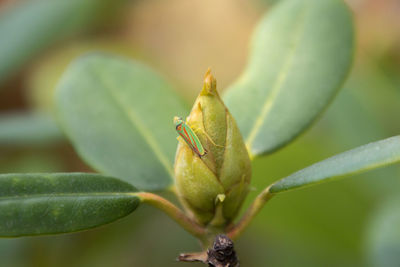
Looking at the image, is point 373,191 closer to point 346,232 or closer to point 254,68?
point 346,232

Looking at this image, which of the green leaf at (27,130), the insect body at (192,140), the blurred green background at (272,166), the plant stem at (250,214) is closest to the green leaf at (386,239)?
the blurred green background at (272,166)

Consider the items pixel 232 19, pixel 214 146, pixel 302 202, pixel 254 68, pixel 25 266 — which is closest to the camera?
pixel 214 146

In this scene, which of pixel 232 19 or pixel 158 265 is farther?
pixel 232 19

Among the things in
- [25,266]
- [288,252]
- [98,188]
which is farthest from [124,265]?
[98,188]

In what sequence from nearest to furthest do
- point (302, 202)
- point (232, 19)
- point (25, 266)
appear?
point (302, 202)
point (25, 266)
point (232, 19)

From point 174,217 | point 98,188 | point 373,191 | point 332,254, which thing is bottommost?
point 332,254

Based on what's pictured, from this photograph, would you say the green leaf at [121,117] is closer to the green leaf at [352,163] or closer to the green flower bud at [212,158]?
the green flower bud at [212,158]

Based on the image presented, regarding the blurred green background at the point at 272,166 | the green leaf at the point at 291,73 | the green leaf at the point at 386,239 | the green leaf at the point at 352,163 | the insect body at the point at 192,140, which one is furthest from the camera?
the blurred green background at the point at 272,166
